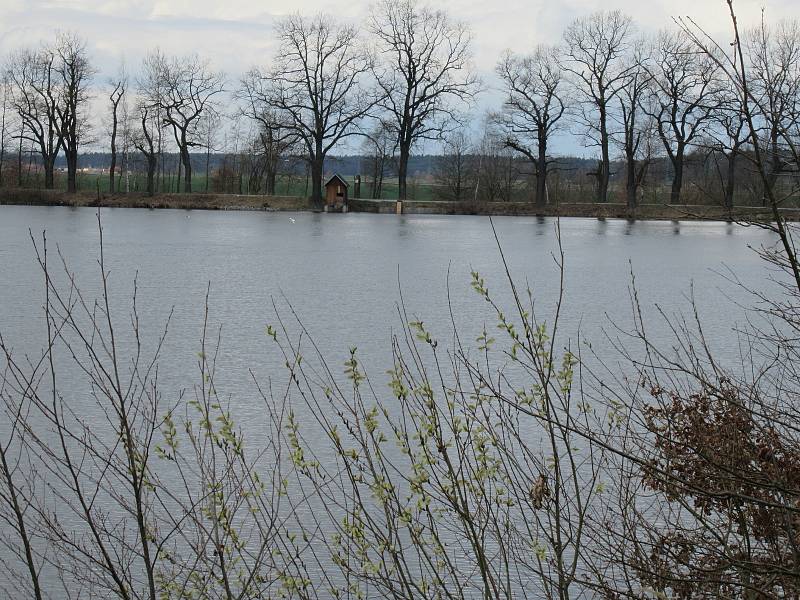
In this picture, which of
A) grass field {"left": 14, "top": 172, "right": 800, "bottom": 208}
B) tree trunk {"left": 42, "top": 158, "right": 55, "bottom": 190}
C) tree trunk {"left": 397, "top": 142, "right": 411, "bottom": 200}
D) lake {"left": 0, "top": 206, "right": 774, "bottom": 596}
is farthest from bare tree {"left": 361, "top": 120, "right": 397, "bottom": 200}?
lake {"left": 0, "top": 206, "right": 774, "bottom": 596}

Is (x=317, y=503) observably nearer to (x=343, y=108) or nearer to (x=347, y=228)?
(x=347, y=228)

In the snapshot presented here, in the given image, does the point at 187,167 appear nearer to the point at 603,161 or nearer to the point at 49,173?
the point at 49,173

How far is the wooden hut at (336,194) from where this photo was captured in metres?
68.4

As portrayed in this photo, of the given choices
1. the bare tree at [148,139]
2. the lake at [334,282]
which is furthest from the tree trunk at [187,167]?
the lake at [334,282]

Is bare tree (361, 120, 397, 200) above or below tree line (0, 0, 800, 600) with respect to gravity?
above

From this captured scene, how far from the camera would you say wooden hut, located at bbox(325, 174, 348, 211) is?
6838 cm

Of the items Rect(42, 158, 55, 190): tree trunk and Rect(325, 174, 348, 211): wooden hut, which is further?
Rect(42, 158, 55, 190): tree trunk

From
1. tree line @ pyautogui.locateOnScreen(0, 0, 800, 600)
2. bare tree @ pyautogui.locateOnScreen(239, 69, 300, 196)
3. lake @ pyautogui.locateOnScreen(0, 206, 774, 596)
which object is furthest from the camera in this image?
bare tree @ pyautogui.locateOnScreen(239, 69, 300, 196)

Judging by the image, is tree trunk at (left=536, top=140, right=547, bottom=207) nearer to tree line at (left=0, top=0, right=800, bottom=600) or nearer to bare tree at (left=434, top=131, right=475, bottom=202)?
bare tree at (left=434, top=131, right=475, bottom=202)

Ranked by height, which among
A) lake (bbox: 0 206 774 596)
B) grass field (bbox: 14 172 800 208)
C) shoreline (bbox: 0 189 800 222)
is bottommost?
lake (bbox: 0 206 774 596)

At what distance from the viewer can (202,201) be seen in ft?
229

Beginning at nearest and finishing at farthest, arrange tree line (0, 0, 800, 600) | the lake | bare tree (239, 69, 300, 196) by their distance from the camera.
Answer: tree line (0, 0, 800, 600) < the lake < bare tree (239, 69, 300, 196)

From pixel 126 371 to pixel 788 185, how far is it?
31.5 feet

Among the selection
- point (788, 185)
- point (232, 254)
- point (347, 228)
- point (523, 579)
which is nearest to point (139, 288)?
point (232, 254)
